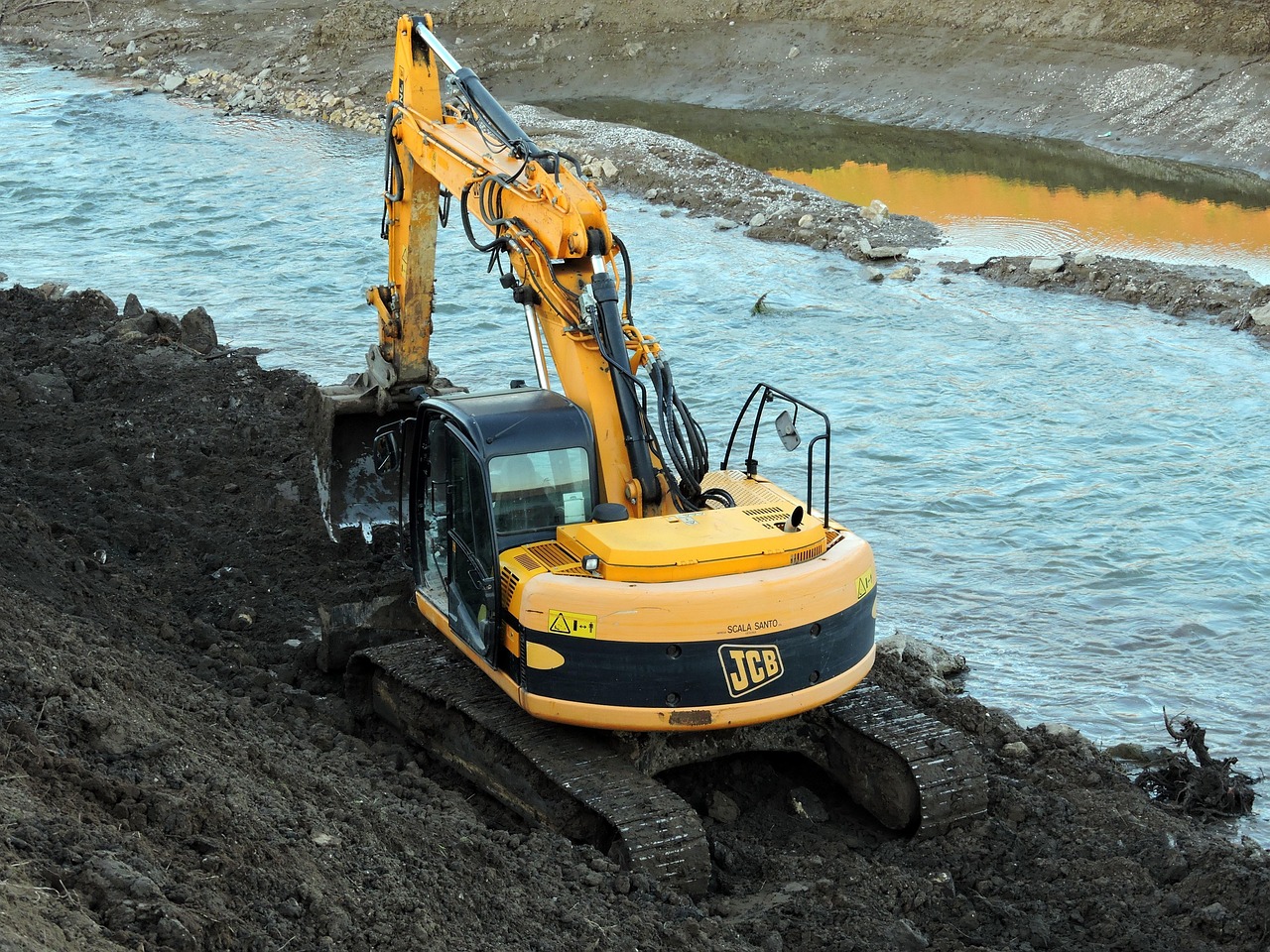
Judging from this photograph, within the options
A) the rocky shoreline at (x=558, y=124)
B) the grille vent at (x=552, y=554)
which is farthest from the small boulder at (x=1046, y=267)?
the grille vent at (x=552, y=554)

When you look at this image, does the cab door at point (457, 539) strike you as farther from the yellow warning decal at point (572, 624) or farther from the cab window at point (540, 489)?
the yellow warning decal at point (572, 624)

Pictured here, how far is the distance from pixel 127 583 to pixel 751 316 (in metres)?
10.9

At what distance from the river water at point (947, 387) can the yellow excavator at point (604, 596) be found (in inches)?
110

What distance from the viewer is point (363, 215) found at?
82.3ft

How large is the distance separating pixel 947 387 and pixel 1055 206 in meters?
9.43

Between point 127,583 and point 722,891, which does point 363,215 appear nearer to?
point 127,583

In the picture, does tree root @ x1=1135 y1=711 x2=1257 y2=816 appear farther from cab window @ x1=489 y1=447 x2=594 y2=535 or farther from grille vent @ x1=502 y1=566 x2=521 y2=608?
grille vent @ x1=502 y1=566 x2=521 y2=608

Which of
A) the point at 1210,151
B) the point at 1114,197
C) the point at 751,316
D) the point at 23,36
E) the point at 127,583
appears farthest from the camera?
the point at 23,36

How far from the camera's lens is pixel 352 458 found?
10250mm

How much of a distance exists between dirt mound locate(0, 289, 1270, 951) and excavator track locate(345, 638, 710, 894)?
6.9 inches

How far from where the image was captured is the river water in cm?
1023

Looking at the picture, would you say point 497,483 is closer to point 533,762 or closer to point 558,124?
A: point 533,762

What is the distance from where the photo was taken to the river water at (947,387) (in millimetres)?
10234

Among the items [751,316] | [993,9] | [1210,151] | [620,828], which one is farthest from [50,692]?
[993,9]
